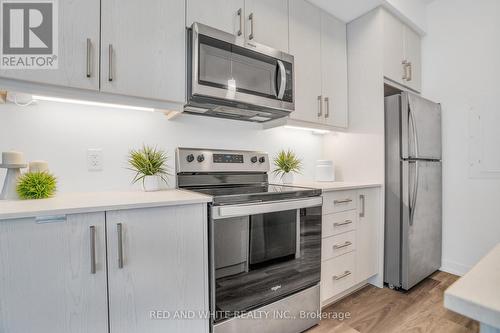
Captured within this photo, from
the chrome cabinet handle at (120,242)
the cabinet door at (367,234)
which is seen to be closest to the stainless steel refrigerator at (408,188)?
the cabinet door at (367,234)

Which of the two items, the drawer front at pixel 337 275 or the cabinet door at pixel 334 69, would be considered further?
the cabinet door at pixel 334 69

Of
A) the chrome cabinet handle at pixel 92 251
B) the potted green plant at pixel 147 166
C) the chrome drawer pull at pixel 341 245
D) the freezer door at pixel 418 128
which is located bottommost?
the chrome drawer pull at pixel 341 245

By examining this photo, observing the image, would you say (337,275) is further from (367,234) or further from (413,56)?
(413,56)

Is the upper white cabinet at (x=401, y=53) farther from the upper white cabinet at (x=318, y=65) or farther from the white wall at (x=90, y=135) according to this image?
the white wall at (x=90, y=135)

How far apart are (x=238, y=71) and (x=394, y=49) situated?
1.65 meters

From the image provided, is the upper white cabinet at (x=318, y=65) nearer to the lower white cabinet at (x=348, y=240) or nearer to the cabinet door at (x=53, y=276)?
the lower white cabinet at (x=348, y=240)

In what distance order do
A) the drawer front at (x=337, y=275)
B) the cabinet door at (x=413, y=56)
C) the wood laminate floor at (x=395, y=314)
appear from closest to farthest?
the wood laminate floor at (x=395, y=314) < the drawer front at (x=337, y=275) < the cabinet door at (x=413, y=56)

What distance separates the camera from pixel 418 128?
2094mm

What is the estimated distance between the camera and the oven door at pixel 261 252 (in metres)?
1.26

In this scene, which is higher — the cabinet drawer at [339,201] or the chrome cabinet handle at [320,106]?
the chrome cabinet handle at [320,106]

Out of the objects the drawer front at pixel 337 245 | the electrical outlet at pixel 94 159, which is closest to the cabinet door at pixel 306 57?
the drawer front at pixel 337 245

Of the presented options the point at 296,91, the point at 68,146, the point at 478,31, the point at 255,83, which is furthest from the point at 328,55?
the point at 68,146

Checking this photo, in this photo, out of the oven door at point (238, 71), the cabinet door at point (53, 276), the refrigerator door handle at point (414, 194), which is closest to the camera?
the cabinet door at point (53, 276)

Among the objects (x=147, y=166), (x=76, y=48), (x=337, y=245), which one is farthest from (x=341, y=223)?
(x=76, y=48)
